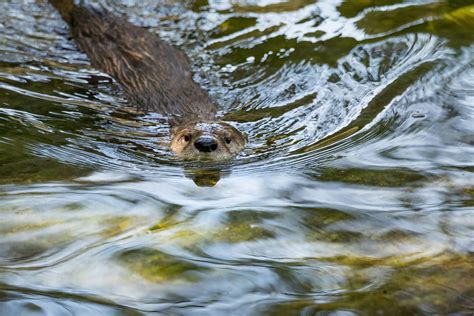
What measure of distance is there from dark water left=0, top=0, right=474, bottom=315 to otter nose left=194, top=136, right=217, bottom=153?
0.55 ft

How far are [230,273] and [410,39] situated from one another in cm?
363

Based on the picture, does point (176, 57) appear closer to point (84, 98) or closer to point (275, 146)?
point (84, 98)

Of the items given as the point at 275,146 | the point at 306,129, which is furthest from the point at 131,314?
the point at 306,129

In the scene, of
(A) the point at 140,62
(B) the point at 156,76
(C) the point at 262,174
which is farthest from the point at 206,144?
(A) the point at 140,62

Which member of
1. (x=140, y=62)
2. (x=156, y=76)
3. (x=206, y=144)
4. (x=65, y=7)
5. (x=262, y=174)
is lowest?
(x=262, y=174)

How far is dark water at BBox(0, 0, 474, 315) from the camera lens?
267cm

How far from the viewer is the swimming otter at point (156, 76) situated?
14.3 feet

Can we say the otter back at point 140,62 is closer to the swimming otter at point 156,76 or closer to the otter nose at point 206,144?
the swimming otter at point 156,76

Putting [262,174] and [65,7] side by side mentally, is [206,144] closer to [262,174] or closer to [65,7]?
[262,174]

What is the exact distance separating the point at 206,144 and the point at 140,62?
177 cm

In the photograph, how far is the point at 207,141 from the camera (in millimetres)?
4207

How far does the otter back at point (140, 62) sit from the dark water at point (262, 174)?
0.17 m

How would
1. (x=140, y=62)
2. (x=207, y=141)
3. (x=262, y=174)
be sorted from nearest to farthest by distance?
1. (x=262, y=174)
2. (x=207, y=141)
3. (x=140, y=62)

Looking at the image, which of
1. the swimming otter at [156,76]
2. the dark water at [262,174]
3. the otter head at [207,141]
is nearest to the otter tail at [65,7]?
the swimming otter at [156,76]
